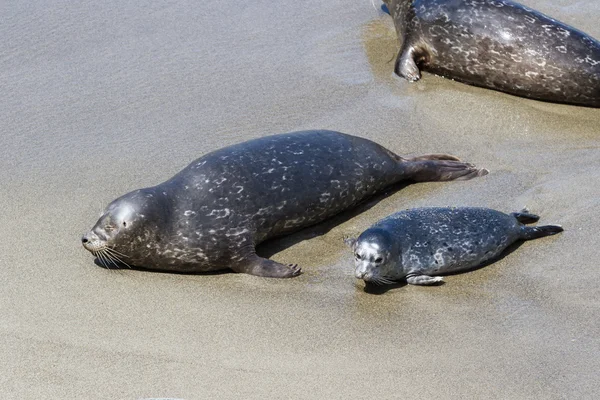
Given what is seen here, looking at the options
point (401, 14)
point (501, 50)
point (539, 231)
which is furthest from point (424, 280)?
point (401, 14)

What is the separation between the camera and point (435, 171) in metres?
7.12

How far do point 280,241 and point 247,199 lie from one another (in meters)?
0.37

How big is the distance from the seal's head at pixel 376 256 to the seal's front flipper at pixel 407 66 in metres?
3.08

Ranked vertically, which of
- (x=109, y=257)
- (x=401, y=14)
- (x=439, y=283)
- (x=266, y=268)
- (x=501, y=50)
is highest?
(x=401, y=14)

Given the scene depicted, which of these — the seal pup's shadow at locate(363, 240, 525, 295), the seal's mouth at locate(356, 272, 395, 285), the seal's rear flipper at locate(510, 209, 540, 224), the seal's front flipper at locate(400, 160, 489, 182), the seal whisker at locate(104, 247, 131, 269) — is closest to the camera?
the seal's mouth at locate(356, 272, 395, 285)

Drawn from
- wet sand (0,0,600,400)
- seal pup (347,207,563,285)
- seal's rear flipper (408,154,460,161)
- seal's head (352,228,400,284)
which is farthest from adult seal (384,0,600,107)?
seal's head (352,228,400,284)

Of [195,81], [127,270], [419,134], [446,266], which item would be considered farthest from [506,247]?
[195,81]

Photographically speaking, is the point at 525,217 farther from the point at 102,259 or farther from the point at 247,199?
the point at 102,259

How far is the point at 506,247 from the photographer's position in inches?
245

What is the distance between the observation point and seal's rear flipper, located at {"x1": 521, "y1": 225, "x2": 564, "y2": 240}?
6.27 meters

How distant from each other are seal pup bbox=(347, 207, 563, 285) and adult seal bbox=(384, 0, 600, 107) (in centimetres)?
260

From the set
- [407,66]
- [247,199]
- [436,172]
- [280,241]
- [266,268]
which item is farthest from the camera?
[407,66]

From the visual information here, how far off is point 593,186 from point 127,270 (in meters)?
3.11

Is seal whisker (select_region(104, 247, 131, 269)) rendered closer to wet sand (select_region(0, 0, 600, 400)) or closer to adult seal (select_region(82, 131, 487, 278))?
adult seal (select_region(82, 131, 487, 278))
